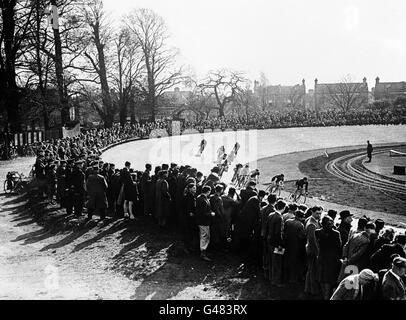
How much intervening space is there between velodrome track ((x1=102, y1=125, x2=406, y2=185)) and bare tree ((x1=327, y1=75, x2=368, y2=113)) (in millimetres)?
51998

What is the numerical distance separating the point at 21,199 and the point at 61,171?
10.9 feet

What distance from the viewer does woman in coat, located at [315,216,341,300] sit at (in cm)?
698

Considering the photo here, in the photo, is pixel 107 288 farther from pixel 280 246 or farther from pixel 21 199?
pixel 21 199

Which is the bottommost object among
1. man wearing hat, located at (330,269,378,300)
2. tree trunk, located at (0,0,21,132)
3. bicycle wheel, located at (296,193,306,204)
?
bicycle wheel, located at (296,193,306,204)

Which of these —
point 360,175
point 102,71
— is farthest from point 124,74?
point 360,175

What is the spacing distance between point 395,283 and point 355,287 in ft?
1.59

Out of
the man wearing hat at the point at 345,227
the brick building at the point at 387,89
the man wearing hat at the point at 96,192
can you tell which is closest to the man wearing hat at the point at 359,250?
the man wearing hat at the point at 345,227

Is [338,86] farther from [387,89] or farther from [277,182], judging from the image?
[277,182]

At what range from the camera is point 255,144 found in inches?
1549

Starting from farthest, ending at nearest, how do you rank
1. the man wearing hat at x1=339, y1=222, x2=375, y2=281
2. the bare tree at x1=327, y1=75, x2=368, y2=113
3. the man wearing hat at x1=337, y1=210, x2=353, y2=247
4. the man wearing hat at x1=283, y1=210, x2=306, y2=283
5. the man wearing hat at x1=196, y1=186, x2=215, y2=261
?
the bare tree at x1=327, y1=75, x2=368, y2=113 → the man wearing hat at x1=196, y1=186, x2=215, y2=261 → the man wearing hat at x1=283, y1=210, x2=306, y2=283 → the man wearing hat at x1=337, y1=210, x2=353, y2=247 → the man wearing hat at x1=339, y1=222, x2=375, y2=281

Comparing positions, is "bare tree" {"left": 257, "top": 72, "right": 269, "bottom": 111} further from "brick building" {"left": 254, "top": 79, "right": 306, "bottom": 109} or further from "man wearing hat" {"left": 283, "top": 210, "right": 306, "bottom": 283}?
"man wearing hat" {"left": 283, "top": 210, "right": 306, "bottom": 283}

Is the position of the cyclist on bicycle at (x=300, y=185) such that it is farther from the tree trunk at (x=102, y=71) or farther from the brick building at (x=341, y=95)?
the brick building at (x=341, y=95)

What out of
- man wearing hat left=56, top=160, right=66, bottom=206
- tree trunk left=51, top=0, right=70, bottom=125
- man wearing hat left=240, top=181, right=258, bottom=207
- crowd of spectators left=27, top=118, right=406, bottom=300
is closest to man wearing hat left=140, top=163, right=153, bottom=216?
crowd of spectators left=27, top=118, right=406, bottom=300

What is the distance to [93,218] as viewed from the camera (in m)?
13.1
